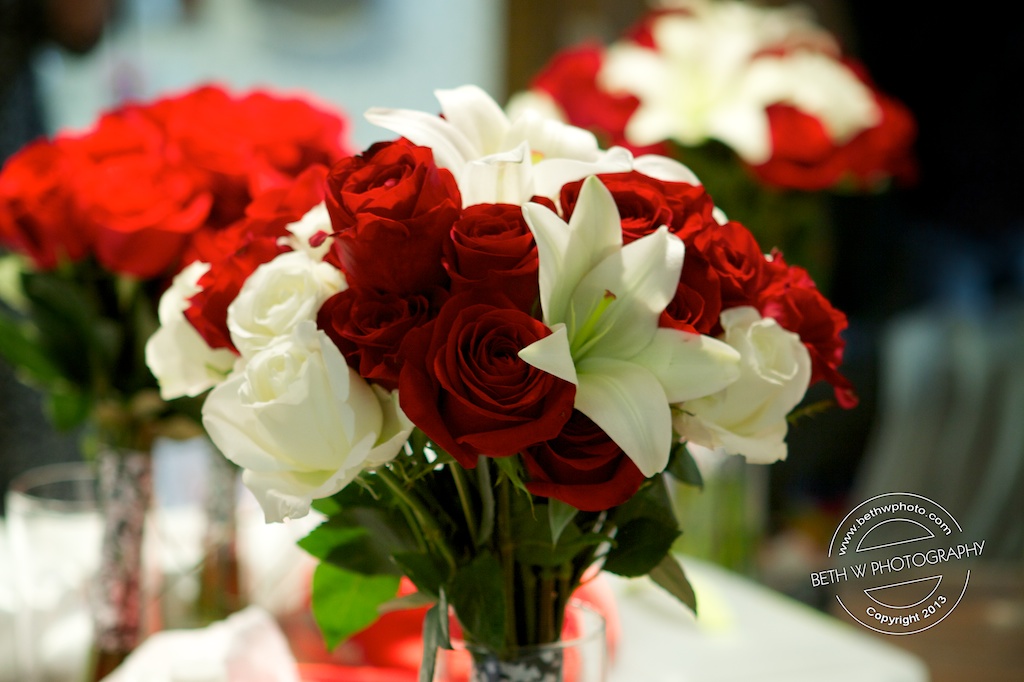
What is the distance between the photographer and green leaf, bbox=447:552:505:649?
0.47 metres

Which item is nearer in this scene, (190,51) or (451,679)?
(451,679)

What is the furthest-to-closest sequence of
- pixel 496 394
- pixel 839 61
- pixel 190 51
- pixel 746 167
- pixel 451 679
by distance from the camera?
pixel 190 51, pixel 839 61, pixel 746 167, pixel 451 679, pixel 496 394

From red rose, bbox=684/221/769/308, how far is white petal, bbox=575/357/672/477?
0.21 feet

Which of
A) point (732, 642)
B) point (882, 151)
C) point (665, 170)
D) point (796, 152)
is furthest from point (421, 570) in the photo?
point (882, 151)

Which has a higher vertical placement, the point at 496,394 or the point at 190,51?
the point at 496,394

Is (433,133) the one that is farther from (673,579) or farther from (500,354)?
(673,579)

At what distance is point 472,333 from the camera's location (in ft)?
1.36

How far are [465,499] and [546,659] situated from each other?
0.31 feet

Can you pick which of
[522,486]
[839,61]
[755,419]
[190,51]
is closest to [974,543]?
[755,419]

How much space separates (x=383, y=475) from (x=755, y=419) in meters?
0.17

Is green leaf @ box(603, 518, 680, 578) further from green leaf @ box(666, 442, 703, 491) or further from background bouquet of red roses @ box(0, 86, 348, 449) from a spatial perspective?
background bouquet of red roses @ box(0, 86, 348, 449)

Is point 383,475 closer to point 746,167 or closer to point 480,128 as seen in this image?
point 480,128

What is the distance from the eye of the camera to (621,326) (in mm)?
431

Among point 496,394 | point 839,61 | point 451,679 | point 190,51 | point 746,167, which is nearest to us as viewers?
point 496,394
